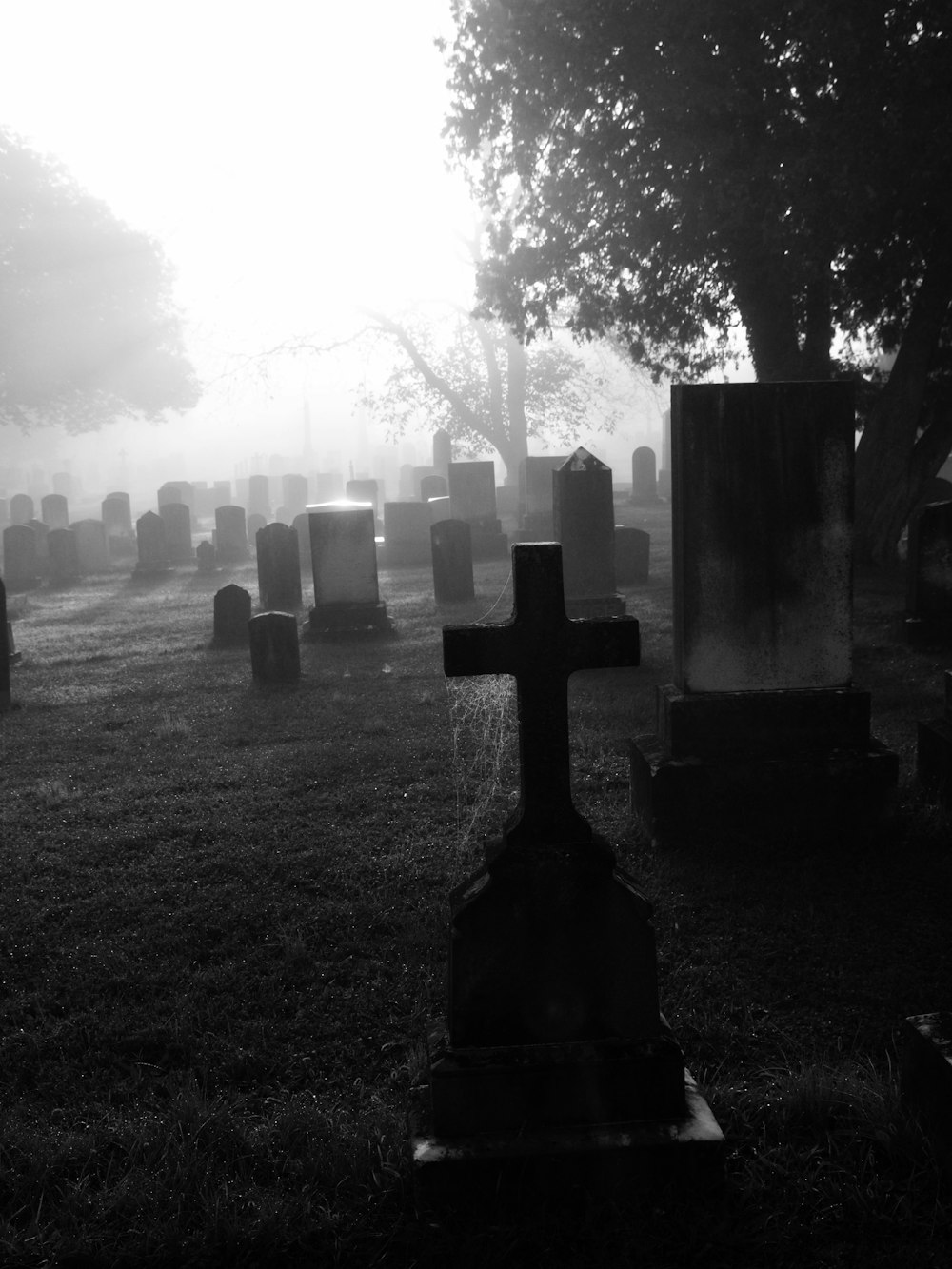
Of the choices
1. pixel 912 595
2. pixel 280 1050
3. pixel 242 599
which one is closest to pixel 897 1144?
pixel 280 1050

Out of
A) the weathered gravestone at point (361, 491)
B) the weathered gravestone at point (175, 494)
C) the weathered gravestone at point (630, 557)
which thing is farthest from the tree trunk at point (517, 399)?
the weathered gravestone at point (630, 557)

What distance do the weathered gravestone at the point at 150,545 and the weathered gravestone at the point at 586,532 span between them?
10.4 m

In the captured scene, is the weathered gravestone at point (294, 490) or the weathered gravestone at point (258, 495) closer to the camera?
the weathered gravestone at point (294, 490)

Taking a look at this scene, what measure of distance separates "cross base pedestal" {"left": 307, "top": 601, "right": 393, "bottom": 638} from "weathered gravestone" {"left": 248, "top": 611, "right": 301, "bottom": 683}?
218cm

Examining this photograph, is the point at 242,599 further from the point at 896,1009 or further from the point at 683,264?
the point at 896,1009

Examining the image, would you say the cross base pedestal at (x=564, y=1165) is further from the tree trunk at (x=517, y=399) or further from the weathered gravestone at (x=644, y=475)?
the tree trunk at (x=517, y=399)

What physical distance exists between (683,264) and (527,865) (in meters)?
11.3

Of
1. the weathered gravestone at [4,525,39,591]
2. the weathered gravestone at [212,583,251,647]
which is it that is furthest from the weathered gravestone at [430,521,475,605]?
the weathered gravestone at [4,525,39,591]

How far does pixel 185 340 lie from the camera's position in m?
38.3

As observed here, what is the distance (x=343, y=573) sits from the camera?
11492 millimetres

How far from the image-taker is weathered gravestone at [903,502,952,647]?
8.98 m

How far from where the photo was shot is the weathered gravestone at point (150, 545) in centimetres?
1903

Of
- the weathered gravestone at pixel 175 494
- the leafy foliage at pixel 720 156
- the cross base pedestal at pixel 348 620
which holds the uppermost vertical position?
the leafy foliage at pixel 720 156

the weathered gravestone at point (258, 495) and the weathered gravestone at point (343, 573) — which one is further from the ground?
the weathered gravestone at point (258, 495)
